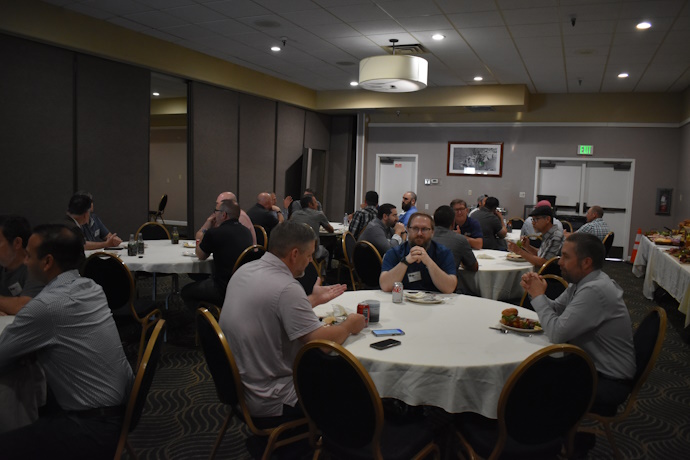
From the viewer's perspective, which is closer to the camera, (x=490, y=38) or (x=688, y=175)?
(x=490, y=38)

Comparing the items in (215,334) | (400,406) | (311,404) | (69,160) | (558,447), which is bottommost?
(400,406)

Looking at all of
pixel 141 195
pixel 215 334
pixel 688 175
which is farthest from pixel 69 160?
pixel 688 175

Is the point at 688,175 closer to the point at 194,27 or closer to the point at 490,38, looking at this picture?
the point at 490,38

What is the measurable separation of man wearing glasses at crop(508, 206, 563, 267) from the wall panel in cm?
541

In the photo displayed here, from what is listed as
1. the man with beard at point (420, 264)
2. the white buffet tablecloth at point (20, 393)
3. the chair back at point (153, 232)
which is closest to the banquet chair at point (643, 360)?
the man with beard at point (420, 264)

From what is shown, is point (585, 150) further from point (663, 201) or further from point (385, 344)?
point (385, 344)

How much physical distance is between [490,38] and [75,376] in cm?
668

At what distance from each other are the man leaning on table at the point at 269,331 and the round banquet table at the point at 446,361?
10.5 inches

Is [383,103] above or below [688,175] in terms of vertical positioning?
above

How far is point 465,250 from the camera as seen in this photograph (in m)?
Result: 4.57

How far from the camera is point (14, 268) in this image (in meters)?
2.87

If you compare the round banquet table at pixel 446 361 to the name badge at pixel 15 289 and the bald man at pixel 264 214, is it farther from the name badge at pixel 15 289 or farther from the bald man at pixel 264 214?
the bald man at pixel 264 214

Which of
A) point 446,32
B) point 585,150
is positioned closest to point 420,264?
point 446,32

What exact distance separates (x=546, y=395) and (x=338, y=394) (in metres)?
0.80
